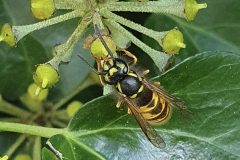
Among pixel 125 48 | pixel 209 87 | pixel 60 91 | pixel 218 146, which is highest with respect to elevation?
pixel 60 91

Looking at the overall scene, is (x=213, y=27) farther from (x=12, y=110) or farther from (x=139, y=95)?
(x=12, y=110)

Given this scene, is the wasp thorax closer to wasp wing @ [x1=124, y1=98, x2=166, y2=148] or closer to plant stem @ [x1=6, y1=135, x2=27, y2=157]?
wasp wing @ [x1=124, y1=98, x2=166, y2=148]

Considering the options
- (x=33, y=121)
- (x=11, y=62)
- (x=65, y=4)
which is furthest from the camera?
(x=33, y=121)

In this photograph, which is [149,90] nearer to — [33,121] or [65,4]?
[65,4]

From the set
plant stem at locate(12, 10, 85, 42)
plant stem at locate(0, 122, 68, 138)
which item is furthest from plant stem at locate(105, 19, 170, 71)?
plant stem at locate(0, 122, 68, 138)

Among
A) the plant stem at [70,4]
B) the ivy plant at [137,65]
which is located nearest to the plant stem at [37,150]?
the ivy plant at [137,65]

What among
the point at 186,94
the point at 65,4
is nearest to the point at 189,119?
the point at 186,94
